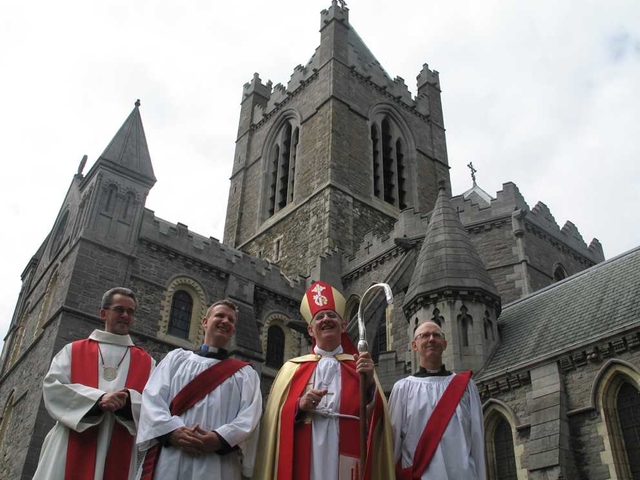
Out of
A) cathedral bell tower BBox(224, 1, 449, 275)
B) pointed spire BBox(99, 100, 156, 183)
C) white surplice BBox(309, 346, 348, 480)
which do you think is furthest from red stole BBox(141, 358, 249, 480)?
cathedral bell tower BBox(224, 1, 449, 275)

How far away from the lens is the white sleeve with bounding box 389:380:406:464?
4966 mm

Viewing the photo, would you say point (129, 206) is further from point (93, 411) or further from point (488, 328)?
point (93, 411)

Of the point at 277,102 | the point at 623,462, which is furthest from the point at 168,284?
the point at 277,102

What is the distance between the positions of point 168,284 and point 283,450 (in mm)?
13290

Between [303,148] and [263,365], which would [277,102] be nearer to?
[303,148]

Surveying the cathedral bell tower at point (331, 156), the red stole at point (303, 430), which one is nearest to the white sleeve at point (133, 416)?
the red stole at point (303, 430)

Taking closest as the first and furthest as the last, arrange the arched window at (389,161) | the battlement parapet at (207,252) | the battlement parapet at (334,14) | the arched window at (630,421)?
the arched window at (630,421), the battlement parapet at (207,252), the arched window at (389,161), the battlement parapet at (334,14)

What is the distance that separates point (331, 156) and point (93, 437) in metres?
21.6

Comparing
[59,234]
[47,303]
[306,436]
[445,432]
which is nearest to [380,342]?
[47,303]

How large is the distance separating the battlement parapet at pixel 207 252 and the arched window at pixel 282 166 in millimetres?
8280

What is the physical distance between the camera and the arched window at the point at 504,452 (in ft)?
36.6

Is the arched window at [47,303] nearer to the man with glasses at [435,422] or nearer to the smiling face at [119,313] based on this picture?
the smiling face at [119,313]

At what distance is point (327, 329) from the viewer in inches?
205

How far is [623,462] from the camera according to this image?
31.9ft
